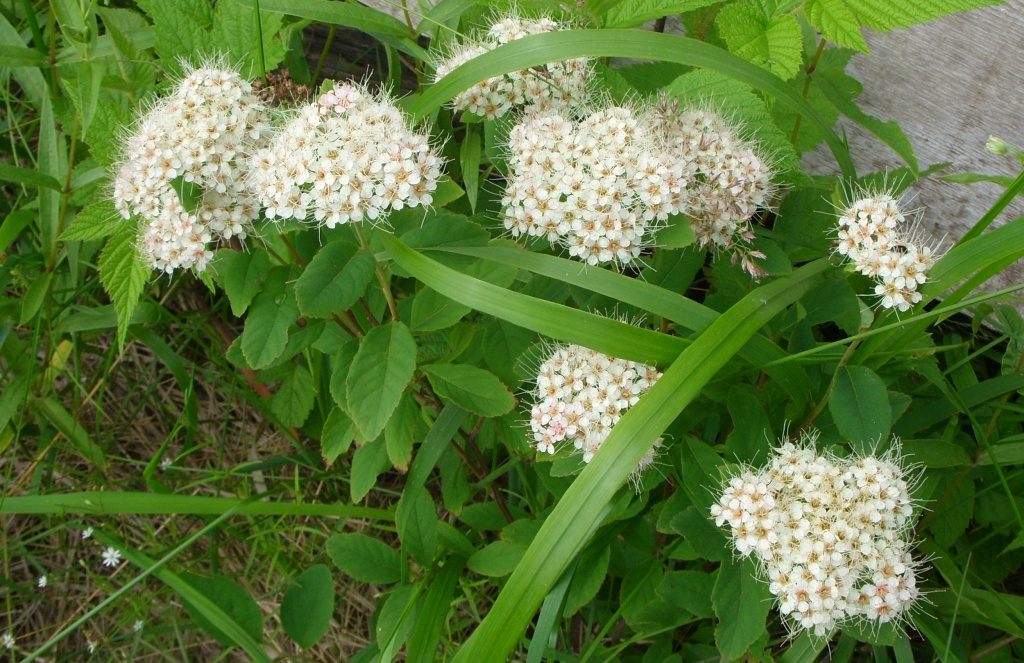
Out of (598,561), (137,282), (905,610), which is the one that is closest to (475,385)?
(598,561)

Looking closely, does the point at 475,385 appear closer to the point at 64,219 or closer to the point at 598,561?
the point at 598,561

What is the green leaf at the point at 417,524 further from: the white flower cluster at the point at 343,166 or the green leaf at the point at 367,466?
the white flower cluster at the point at 343,166

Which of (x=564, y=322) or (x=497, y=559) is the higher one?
(x=564, y=322)

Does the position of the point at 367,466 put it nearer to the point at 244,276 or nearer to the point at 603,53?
the point at 244,276

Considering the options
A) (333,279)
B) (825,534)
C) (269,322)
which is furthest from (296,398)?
(825,534)

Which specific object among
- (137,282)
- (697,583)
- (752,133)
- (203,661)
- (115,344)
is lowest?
(203,661)

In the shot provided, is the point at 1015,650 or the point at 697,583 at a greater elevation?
the point at 697,583
